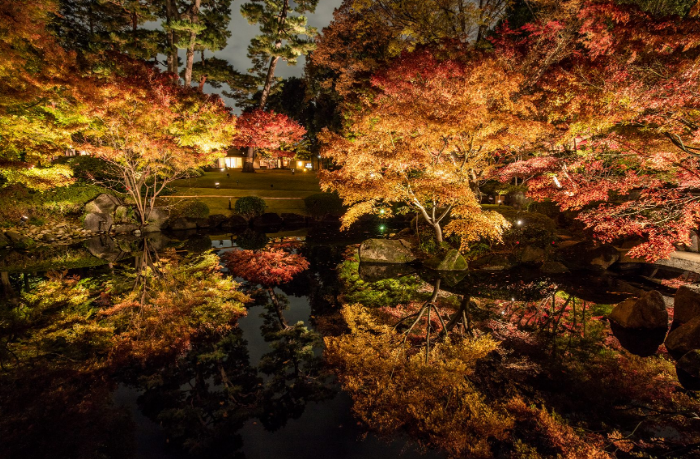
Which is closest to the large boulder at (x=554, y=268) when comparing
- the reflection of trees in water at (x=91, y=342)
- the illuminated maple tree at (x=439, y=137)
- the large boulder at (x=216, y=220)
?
the illuminated maple tree at (x=439, y=137)

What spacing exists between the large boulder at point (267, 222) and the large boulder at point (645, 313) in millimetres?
15378

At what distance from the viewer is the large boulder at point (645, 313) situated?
618 centimetres

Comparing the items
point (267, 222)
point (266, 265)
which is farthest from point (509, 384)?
point (267, 222)

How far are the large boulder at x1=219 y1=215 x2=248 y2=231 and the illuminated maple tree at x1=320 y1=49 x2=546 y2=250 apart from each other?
9.15 meters

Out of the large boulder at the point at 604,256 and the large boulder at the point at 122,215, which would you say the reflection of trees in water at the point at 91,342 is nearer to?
the large boulder at the point at 122,215

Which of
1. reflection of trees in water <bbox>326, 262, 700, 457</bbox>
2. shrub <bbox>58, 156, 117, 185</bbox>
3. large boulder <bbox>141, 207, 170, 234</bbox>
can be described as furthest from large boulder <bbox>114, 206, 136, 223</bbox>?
reflection of trees in water <bbox>326, 262, 700, 457</bbox>

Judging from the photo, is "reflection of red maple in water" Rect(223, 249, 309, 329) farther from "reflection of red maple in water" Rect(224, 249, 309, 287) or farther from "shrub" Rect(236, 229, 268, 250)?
"shrub" Rect(236, 229, 268, 250)

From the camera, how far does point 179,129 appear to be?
13.1m

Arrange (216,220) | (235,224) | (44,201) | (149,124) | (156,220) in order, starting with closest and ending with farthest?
(149,124), (44,201), (156,220), (216,220), (235,224)

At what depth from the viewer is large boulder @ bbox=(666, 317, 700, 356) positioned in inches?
206

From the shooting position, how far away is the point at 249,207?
18609 mm

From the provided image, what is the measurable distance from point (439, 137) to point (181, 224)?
13590 millimetres

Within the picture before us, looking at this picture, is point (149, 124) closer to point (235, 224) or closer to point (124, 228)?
point (124, 228)

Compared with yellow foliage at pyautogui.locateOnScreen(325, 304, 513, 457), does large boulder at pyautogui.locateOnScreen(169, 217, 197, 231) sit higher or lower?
higher
